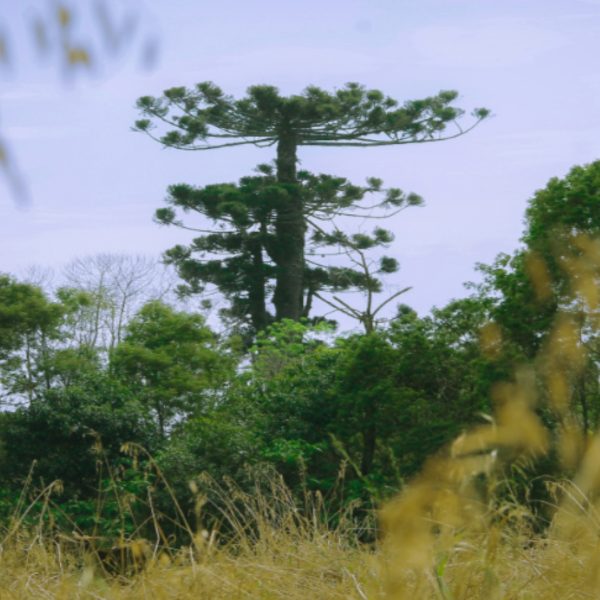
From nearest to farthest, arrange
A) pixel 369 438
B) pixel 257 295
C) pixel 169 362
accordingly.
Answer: pixel 369 438, pixel 169 362, pixel 257 295

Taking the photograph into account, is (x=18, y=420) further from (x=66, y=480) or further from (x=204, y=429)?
(x=204, y=429)

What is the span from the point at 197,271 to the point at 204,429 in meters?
15.5

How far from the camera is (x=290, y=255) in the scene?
29.5 m

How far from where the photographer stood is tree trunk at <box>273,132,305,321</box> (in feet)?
95.1

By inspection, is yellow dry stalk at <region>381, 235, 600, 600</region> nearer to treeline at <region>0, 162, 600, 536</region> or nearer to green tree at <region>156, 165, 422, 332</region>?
treeline at <region>0, 162, 600, 536</region>


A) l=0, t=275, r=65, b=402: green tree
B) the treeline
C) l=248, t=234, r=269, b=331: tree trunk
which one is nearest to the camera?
the treeline

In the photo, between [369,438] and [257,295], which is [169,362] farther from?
[369,438]

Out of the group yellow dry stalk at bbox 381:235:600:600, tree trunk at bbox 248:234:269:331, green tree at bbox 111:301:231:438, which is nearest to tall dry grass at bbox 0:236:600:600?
yellow dry stalk at bbox 381:235:600:600

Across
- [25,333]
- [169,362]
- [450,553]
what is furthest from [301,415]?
[450,553]

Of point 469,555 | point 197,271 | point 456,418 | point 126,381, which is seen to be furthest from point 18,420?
point 469,555

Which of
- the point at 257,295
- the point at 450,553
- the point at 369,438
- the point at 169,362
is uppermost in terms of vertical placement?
the point at 257,295

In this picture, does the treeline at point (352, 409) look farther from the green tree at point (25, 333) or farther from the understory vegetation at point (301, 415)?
the green tree at point (25, 333)

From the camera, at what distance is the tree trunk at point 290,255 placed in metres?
29.0

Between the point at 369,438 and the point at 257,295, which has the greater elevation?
the point at 257,295
